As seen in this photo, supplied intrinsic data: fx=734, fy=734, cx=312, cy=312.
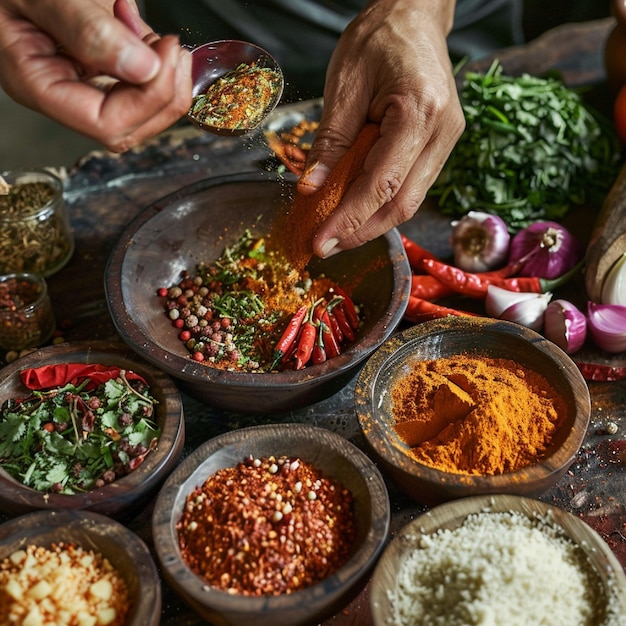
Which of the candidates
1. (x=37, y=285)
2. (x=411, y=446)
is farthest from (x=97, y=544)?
(x=37, y=285)

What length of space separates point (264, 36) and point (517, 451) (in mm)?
2178

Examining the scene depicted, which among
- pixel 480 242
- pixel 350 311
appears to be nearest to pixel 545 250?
pixel 480 242

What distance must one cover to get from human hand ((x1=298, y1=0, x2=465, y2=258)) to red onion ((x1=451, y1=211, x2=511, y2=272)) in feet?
1.43

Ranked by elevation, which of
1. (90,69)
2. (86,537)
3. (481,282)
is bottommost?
(86,537)

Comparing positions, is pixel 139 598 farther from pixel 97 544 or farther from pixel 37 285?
pixel 37 285

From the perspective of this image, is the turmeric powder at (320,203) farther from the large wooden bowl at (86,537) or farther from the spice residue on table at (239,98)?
the large wooden bowl at (86,537)

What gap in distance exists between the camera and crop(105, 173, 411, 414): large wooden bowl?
2000mm

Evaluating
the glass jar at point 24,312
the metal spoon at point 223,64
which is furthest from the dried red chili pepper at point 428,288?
the glass jar at point 24,312

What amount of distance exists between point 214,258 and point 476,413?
1.13 m

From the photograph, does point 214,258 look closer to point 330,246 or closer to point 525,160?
point 330,246

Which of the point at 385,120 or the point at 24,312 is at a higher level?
the point at 385,120

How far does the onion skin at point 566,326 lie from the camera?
7.49 feet

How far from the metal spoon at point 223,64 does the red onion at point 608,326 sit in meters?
1.20

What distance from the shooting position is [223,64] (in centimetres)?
223
